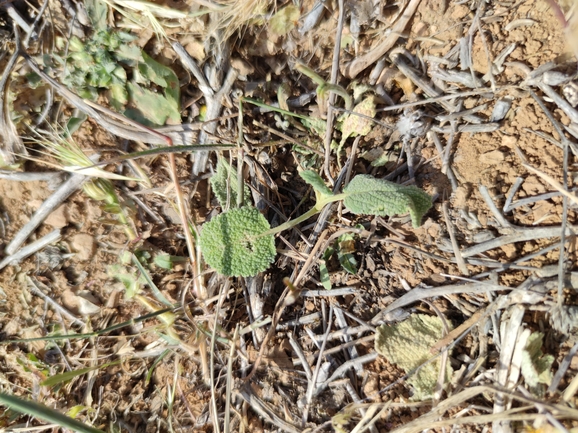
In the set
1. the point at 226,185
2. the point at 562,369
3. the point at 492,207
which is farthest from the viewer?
the point at 226,185

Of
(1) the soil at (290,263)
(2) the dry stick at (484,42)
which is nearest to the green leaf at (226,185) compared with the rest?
(1) the soil at (290,263)

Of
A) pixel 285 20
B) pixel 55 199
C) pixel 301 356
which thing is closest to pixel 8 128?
pixel 55 199

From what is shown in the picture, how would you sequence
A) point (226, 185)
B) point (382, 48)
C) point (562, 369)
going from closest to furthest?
1. point (562, 369)
2. point (382, 48)
3. point (226, 185)

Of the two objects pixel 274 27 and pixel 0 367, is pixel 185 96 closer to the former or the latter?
pixel 274 27

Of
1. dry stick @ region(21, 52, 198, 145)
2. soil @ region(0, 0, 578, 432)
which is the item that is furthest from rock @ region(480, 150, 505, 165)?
dry stick @ region(21, 52, 198, 145)

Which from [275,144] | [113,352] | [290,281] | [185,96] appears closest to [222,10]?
[185,96]

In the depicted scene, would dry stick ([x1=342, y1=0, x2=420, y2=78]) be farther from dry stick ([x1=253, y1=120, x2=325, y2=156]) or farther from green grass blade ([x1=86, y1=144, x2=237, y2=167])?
green grass blade ([x1=86, y1=144, x2=237, y2=167])

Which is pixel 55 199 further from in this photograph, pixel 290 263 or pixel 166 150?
pixel 290 263
